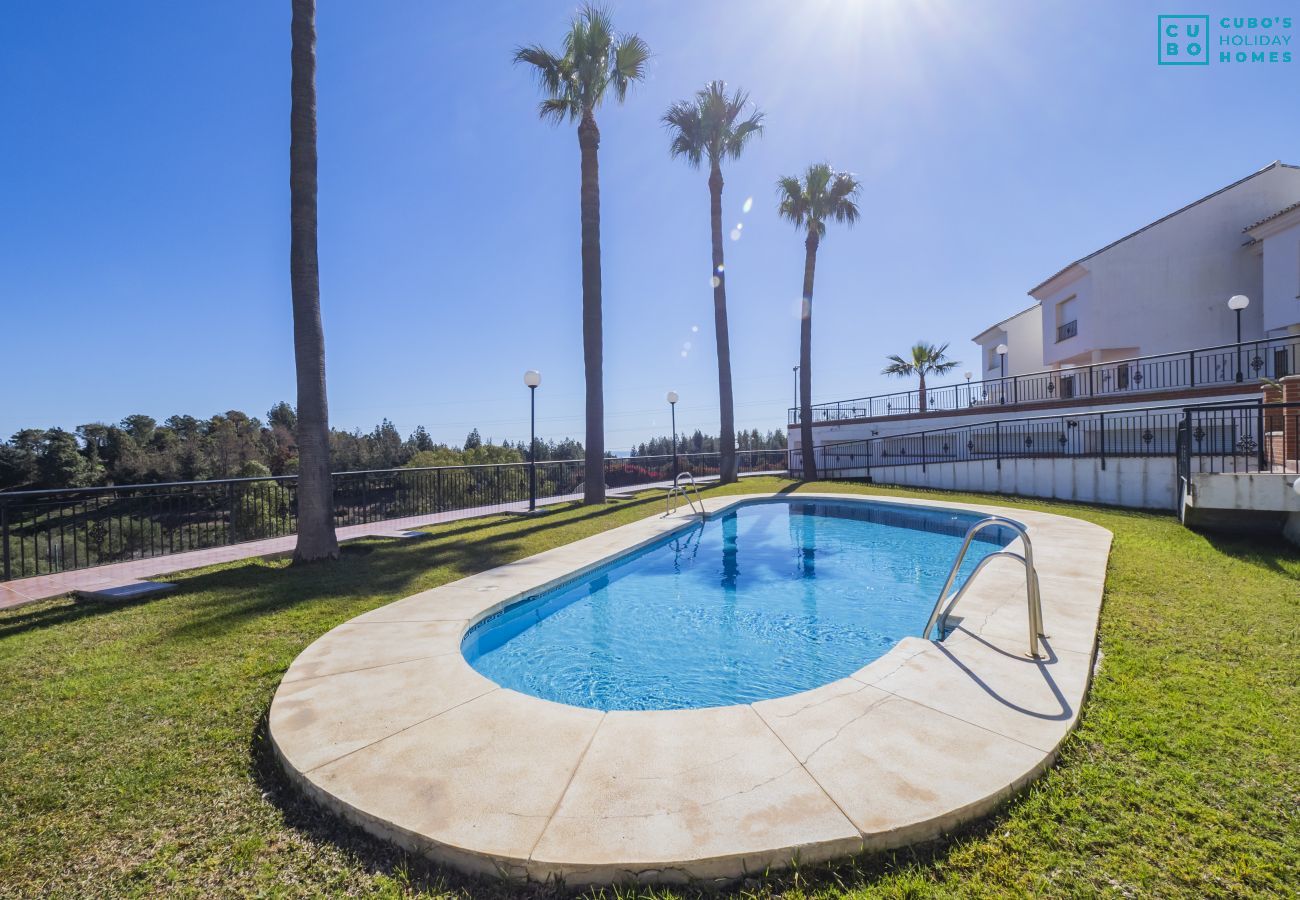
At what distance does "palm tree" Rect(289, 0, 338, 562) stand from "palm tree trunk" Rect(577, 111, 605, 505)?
20.9ft

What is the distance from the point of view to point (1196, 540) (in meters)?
6.75

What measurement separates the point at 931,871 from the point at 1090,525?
8.40 metres

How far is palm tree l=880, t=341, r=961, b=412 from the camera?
29.8 meters

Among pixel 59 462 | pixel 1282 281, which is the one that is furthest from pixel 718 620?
pixel 59 462

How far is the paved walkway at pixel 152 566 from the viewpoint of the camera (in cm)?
536

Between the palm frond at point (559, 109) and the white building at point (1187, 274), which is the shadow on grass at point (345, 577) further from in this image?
the white building at point (1187, 274)

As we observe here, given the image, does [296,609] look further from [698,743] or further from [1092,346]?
[1092,346]

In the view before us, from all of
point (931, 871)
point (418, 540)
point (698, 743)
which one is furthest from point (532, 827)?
point (418, 540)

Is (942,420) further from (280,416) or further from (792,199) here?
(280,416)

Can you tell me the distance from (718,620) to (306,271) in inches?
270

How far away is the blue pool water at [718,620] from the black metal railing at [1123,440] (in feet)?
10.9

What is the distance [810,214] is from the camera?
59.0ft

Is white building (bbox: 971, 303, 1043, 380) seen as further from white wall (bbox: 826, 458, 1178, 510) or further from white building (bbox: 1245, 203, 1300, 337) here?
white wall (bbox: 826, 458, 1178, 510)

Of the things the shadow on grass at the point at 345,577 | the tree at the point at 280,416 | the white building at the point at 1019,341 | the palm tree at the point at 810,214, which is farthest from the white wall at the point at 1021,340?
the tree at the point at 280,416
